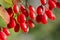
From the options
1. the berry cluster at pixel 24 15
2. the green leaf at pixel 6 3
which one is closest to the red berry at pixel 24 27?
the berry cluster at pixel 24 15

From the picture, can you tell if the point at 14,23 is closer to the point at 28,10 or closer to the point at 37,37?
the point at 28,10

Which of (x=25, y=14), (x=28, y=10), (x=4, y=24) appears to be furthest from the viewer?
(x=28, y=10)

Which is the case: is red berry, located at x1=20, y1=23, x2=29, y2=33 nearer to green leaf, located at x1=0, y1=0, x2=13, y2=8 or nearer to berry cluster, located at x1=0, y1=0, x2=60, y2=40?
berry cluster, located at x1=0, y1=0, x2=60, y2=40

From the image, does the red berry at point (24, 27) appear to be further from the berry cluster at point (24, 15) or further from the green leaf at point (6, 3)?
the green leaf at point (6, 3)

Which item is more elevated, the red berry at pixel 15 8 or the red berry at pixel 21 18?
the red berry at pixel 15 8

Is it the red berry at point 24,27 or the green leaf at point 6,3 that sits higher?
the green leaf at point 6,3

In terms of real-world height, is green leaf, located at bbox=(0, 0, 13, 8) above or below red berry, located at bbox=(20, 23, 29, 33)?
above

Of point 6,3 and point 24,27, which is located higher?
point 6,3

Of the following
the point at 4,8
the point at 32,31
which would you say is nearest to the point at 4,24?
the point at 4,8

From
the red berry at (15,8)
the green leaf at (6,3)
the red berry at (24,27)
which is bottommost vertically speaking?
the red berry at (24,27)

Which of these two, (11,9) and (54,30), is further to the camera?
(54,30)

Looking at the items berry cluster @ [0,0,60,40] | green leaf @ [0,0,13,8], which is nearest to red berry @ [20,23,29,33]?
berry cluster @ [0,0,60,40]
